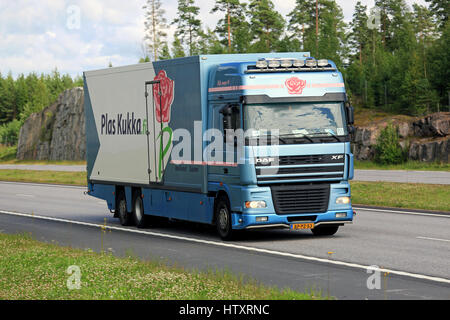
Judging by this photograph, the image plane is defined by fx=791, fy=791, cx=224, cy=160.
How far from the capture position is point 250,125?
15531 millimetres

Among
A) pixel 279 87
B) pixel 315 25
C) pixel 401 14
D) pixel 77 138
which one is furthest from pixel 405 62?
pixel 279 87

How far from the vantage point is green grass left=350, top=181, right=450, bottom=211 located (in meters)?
24.5

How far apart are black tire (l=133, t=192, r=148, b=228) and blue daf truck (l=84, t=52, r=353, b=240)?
59.9 inches

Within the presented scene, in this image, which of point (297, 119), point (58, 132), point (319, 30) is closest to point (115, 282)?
point (297, 119)

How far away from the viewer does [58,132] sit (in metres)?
91.0

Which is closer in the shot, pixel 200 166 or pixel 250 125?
pixel 250 125

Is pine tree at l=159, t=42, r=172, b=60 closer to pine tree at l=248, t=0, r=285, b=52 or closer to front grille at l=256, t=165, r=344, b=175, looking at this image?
pine tree at l=248, t=0, r=285, b=52

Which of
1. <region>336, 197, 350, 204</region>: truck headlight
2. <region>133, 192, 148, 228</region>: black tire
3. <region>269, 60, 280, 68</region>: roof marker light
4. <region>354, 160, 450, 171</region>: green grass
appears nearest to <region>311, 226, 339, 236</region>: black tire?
<region>336, 197, 350, 204</region>: truck headlight

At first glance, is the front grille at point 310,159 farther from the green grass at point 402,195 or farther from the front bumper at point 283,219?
the green grass at point 402,195

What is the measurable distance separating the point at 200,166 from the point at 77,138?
235 feet

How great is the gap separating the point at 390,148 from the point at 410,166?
262cm

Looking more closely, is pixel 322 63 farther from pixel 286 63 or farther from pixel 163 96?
pixel 163 96

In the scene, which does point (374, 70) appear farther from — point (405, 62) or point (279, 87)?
point (279, 87)

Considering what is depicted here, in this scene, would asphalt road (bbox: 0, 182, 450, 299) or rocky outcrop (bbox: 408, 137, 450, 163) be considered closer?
asphalt road (bbox: 0, 182, 450, 299)
